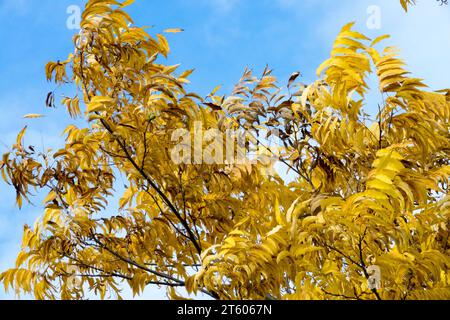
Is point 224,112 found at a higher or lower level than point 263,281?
higher

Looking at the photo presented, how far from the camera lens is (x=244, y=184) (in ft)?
15.0

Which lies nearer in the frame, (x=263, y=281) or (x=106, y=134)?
(x=263, y=281)

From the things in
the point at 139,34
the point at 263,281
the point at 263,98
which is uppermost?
the point at 139,34

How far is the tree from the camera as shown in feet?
10.8

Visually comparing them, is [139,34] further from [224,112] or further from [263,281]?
[263,281]

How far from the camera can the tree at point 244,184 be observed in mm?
3283
